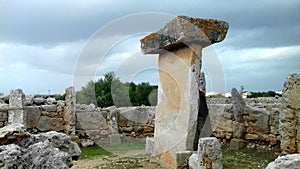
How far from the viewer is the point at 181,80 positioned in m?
7.12

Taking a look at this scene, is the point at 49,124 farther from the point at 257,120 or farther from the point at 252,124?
the point at 257,120

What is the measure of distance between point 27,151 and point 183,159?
411 centimetres

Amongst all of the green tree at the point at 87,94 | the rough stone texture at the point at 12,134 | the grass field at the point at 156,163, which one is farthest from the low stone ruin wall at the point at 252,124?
the green tree at the point at 87,94

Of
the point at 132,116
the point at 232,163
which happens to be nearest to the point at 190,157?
the point at 232,163

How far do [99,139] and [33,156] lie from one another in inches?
306

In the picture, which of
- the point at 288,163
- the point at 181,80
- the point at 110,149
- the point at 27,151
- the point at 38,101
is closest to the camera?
the point at 288,163

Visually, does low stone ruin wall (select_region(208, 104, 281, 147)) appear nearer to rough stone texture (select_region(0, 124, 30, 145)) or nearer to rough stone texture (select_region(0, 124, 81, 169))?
rough stone texture (select_region(0, 124, 81, 169))

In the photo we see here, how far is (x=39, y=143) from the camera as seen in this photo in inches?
111

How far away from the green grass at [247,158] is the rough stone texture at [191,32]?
231 cm

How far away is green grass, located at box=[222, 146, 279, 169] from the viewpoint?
6.58m

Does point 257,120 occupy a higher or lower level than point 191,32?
lower

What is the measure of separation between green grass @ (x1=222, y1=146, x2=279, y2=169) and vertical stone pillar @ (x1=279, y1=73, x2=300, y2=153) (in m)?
0.51

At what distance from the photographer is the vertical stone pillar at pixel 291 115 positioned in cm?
646

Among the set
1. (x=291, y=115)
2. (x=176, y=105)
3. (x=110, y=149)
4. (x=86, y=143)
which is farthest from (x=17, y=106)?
(x=291, y=115)
